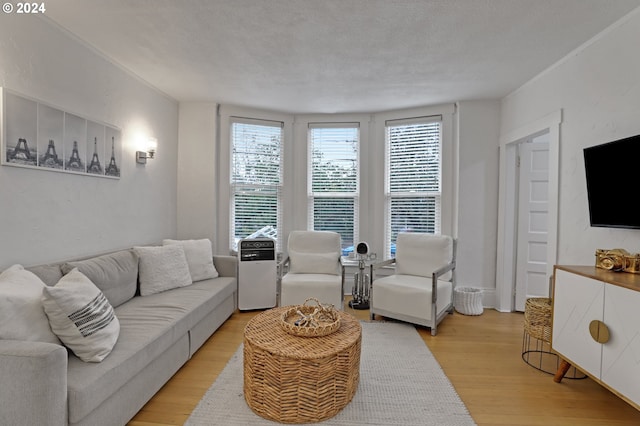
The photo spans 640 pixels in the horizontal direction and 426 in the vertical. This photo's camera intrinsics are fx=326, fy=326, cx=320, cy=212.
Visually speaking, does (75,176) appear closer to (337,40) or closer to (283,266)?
(283,266)

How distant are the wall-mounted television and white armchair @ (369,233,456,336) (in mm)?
1377

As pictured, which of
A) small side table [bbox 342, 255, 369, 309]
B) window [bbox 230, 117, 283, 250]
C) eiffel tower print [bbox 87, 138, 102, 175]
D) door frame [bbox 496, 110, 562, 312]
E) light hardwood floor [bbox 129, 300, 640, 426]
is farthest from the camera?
window [bbox 230, 117, 283, 250]

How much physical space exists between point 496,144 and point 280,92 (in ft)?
8.79

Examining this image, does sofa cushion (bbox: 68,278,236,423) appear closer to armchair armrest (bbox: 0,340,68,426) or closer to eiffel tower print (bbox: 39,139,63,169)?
armchair armrest (bbox: 0,340,68,426)

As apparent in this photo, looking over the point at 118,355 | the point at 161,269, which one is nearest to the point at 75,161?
the point at 161,269

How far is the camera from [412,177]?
4414 millimetres

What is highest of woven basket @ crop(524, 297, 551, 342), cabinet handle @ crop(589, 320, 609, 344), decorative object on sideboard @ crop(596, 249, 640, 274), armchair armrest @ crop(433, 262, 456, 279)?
decorative object on sideboard @ crop(596, 249, 640, 274)

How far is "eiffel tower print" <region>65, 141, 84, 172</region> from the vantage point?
2541 mm

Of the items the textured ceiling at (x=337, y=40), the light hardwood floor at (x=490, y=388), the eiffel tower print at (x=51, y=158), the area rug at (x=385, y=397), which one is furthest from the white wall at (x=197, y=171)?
the area rug at (x=385, y=397)

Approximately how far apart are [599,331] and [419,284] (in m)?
1.65

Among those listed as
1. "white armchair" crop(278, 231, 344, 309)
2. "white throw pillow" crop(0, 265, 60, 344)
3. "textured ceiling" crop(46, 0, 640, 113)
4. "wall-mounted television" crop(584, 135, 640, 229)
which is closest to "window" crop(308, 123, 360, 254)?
"white armchair" crop(278, 231, 344, 309)

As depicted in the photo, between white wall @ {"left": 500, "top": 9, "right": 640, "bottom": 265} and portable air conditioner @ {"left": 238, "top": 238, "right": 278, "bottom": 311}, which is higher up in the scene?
white wall @ {"left": 500, "top": 9, "right": 640, "bottom": 265}

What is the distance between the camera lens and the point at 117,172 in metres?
3.10

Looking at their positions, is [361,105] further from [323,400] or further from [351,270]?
[323,400]
